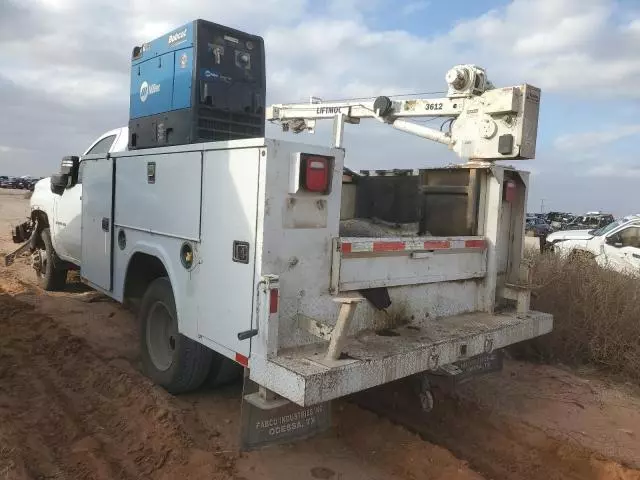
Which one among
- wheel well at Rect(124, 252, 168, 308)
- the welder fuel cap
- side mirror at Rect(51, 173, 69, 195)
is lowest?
wheel well at Rect(124, 252, 168, 308)

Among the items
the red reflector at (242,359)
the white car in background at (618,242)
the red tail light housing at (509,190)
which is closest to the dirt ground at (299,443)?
the red reflector at (242,359)

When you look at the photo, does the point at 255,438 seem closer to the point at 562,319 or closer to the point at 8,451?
the point at 8,451

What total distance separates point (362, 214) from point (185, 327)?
6.90 feet

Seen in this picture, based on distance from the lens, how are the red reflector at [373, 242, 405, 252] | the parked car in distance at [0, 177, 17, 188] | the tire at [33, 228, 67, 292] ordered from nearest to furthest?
the red reflector at [373, 242, 405, 252] → the tire at [33, 228, 67, 292] → the parked car in distance at [0, 177, 17, 188]

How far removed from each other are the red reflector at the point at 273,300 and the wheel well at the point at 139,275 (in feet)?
5.95

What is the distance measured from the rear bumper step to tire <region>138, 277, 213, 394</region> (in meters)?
1.15

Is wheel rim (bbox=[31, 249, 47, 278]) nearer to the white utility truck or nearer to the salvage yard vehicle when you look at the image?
the salvage yard vehicle

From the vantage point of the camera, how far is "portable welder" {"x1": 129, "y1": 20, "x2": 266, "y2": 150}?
5.02m

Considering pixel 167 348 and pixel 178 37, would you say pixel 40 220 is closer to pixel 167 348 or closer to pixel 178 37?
pixel 178 37

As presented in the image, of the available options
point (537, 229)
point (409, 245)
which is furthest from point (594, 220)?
point (409, 245)

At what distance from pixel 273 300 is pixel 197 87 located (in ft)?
9.35

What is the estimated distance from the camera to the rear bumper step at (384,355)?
9.04 ft

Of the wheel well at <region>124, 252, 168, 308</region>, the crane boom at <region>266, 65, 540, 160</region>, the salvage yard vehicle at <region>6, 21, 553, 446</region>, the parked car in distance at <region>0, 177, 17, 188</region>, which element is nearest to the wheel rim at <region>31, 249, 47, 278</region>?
the salvage yard vehicle at <region>6, 21, 553, 446</region>

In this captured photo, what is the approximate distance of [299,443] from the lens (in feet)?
12.6
